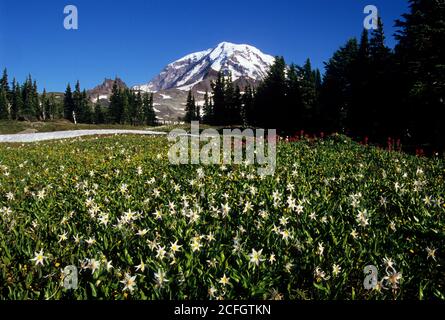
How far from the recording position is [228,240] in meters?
4.68

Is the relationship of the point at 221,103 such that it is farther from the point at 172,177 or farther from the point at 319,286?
the point at 319,286

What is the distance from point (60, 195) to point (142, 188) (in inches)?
72.9

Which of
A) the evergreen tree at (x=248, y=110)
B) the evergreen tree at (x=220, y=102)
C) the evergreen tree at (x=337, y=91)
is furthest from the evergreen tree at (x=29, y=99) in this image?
the evergreen tree at (x=337, y=91)

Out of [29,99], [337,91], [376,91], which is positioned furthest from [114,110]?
[376,91]

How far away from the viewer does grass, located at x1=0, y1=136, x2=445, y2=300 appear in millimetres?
3553

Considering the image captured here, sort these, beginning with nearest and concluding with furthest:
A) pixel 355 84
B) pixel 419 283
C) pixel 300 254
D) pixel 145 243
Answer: pixel 419 283, pixel 300 254, pixel 145 243, pixel 355 84

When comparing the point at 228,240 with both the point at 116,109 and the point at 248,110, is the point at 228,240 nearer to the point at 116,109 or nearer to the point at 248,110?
the point at 248,110

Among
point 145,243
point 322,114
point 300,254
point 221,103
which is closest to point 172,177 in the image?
point 145,243

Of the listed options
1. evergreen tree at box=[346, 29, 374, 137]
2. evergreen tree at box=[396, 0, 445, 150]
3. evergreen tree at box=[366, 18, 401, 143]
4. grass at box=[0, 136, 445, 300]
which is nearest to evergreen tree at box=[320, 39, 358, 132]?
evergreen tree at box=[346, 29, 374, 137]

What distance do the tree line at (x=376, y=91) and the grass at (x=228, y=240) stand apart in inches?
530

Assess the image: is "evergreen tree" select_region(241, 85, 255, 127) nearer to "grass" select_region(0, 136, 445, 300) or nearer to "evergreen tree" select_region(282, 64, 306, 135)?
"evergreen tree" select_region(282, 64, 306, 135)

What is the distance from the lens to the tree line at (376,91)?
23953 mm

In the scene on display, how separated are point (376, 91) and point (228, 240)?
3588cm
